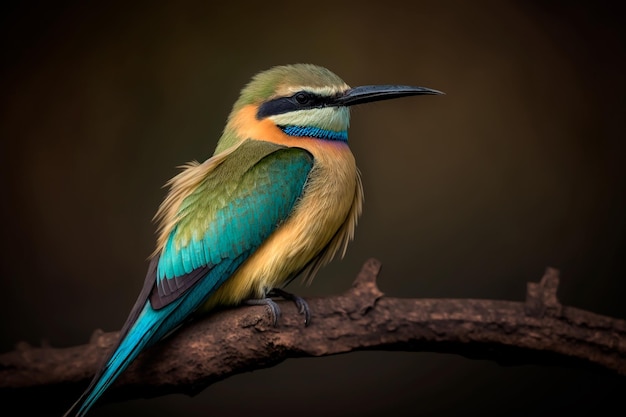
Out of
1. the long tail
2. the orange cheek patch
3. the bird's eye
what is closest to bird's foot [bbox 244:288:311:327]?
the long tail

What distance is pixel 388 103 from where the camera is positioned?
132 inches

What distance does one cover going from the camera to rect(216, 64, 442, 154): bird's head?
2.46 meters

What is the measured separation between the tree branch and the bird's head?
53 centimetres

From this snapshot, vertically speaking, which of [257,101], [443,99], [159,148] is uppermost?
[443,99]

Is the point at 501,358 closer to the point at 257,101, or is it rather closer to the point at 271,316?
the point at 271,316

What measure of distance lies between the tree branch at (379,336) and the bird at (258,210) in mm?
64

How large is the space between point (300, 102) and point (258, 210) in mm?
384

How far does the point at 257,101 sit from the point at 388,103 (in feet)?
3.21

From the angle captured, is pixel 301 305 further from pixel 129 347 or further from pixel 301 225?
pixel 129 347

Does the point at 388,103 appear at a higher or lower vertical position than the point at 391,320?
higher

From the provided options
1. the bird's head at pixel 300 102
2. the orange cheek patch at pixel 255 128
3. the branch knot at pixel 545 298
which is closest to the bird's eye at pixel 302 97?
the bird's head at pixel 300 102

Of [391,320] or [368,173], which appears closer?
[391,320]

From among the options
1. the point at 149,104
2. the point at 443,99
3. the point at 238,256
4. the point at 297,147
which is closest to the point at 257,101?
the point at 297,147

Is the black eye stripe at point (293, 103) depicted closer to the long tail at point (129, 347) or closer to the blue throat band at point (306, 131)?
the blue throat band at point (306, 131)
